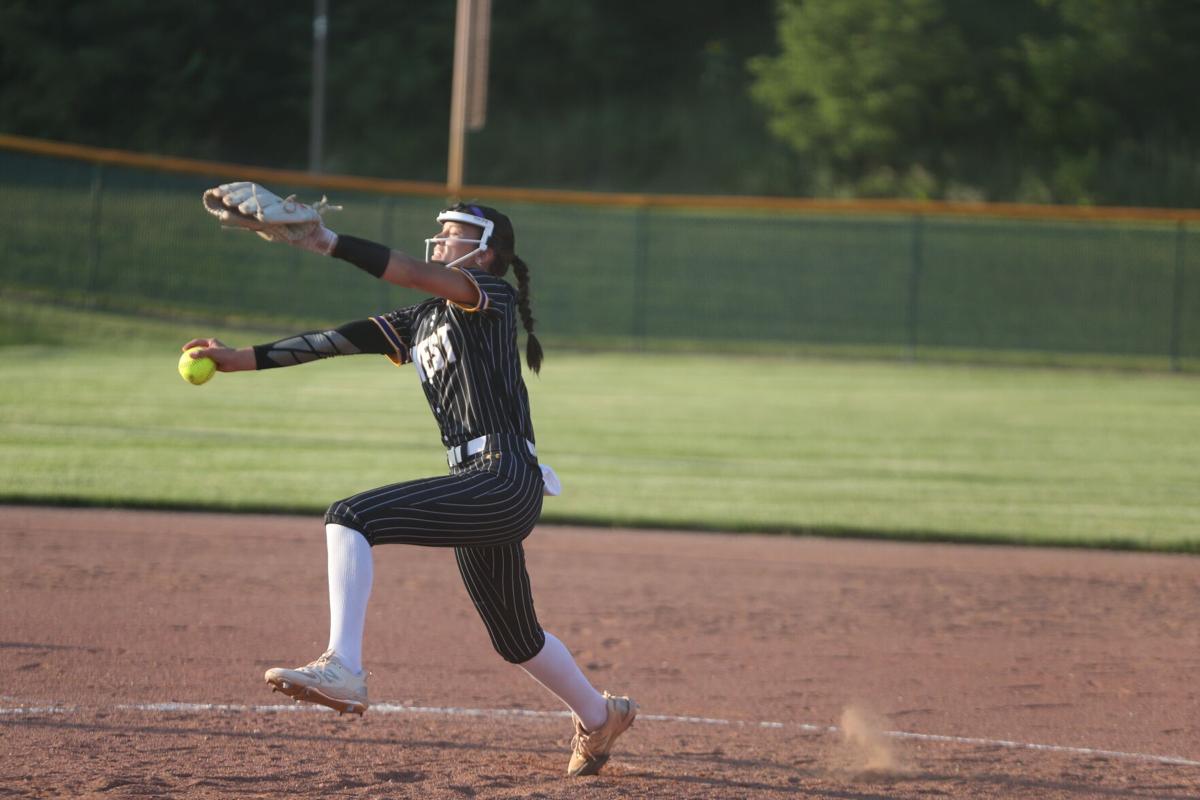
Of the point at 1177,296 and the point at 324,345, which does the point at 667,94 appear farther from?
the point at 324,345

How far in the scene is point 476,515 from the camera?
12.5 ft

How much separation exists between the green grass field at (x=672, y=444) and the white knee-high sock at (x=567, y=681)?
486cm

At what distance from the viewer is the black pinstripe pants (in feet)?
12.5

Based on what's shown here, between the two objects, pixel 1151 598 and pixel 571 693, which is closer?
pixel 571 693

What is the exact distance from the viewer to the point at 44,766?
414 cm

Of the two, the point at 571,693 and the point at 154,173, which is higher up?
the point at 154,173

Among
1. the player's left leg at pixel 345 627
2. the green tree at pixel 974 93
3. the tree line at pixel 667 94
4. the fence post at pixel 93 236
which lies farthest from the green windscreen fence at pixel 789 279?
the player's left leg at pixel 345 627

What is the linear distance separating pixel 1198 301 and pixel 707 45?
29.2 m

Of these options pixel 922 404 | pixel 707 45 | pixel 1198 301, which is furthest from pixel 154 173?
pixel 707 45

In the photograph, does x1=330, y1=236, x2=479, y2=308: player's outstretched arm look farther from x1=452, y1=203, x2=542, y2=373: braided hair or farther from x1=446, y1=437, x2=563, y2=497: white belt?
x1=446, y1=437, x2=563, y2=497: white belt

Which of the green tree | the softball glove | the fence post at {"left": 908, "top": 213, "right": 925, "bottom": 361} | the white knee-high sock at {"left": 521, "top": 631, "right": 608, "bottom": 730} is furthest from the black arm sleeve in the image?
the green tree

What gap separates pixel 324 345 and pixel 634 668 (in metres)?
2.33

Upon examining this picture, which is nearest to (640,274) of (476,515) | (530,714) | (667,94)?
(530,714)

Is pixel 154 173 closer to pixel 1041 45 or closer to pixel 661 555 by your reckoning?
pixel 661 555
